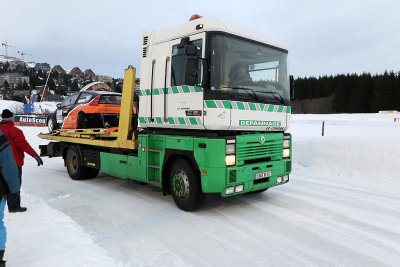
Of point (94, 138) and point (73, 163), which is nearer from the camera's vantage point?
point (94, 138)

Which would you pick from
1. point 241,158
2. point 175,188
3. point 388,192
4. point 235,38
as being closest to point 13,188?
point 175,188

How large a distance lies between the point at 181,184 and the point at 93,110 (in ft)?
14.8

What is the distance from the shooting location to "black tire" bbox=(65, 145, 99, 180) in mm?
8023

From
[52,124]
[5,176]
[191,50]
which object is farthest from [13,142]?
[52,124]

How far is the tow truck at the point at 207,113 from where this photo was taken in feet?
15.6

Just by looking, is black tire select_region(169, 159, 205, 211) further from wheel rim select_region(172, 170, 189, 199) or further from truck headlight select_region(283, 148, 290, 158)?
truck headlight select_region(283, 148, 290, 158)

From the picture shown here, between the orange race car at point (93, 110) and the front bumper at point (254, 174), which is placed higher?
the orange race car at point (93, 110)

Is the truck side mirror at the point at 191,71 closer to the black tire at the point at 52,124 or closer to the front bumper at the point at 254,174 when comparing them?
the front bumper at the point at 254,174

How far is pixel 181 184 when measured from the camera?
206 inches

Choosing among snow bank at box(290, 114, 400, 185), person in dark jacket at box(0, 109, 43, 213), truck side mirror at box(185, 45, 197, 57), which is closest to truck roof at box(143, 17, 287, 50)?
truck side mirror at box(185, 45, 197, 57)

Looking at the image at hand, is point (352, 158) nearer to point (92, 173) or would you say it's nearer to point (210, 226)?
point (210, 226)

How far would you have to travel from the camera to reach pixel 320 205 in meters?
5.64

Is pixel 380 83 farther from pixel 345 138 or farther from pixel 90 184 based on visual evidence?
pixel 90 184

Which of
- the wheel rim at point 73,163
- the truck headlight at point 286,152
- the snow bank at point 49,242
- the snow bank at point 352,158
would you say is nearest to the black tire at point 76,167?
the wheel rim at point 73,163
